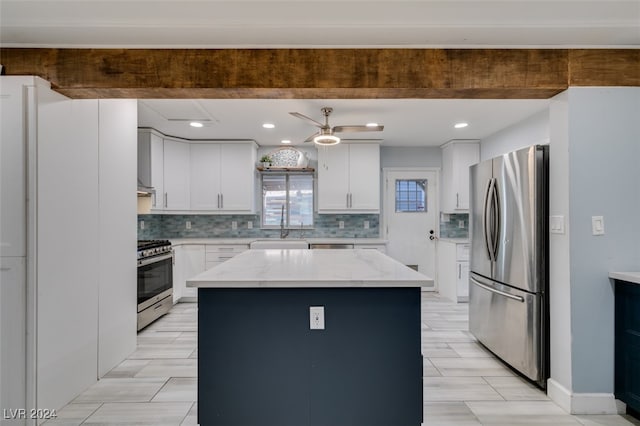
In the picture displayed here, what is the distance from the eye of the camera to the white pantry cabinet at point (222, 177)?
16.4ft

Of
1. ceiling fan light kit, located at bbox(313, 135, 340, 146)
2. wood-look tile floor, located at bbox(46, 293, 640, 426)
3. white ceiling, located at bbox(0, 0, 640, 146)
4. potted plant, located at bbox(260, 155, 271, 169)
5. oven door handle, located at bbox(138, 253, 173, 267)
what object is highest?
white ceiling, located at bbox(0, 0, 640, 146)

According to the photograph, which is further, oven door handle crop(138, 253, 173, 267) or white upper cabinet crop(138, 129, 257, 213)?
white upper cabinet crop(138, 129, 257, 213)

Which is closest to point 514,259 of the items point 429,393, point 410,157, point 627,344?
point 627,344

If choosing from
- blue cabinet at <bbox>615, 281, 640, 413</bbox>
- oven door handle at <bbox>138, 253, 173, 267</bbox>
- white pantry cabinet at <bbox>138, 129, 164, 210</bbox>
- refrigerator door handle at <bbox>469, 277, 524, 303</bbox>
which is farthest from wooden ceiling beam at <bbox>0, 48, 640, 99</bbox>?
white pantry cabinet at <bbox>138, 129, 164, 210</bbox>

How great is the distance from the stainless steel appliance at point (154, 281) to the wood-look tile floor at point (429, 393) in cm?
37

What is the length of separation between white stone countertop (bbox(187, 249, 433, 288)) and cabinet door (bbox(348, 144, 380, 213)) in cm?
270

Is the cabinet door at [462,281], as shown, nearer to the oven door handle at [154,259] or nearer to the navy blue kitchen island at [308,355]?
the navy blue kitchen island at [308,355]

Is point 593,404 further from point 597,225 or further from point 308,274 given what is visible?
point 308,274

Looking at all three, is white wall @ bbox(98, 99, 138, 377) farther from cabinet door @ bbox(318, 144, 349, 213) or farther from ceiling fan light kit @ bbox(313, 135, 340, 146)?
cabinet door @ bbox(318, 144, 349, 213)

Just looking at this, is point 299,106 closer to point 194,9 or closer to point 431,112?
point 431,112

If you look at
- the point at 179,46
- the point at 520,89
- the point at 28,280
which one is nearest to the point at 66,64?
the point at 179,46

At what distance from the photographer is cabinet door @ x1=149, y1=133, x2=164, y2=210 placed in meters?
4.41

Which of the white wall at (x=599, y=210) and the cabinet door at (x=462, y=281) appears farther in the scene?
the cabinet door at (x=462, y=281)

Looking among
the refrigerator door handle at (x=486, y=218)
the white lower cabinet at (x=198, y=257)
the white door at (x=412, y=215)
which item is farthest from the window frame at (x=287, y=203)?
the refrigerator door handle at (x=486, y=218)
